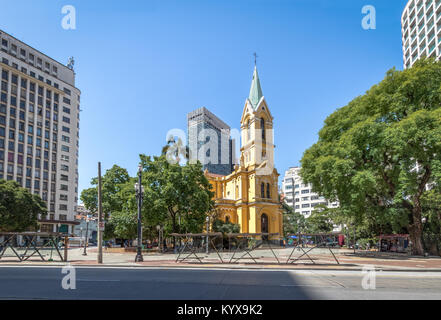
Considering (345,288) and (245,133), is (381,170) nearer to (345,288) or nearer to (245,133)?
(345,288)

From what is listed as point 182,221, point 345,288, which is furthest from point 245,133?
point 345,288

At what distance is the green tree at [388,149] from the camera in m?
23.9

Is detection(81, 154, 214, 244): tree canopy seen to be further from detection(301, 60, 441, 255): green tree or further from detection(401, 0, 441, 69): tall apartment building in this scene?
detection(401, 0, 441, 69): tall apartment building

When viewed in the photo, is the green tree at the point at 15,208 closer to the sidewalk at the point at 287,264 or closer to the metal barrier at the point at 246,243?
the sidewalk at the point at 287,264

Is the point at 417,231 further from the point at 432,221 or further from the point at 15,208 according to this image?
the point at 15,208

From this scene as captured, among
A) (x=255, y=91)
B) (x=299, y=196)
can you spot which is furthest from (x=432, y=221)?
(x=299, y=196)

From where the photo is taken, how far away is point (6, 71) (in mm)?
70750

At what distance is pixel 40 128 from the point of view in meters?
76.8

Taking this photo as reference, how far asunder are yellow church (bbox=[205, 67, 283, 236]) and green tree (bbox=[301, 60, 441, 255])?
3232 centimetres

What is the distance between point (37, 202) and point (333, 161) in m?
50.4

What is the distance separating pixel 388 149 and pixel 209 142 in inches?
3445

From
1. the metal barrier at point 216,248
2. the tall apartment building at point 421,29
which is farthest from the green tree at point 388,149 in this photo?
the tall apartment building at point 421,29

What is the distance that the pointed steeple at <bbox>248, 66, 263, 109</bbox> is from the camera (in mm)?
67438
